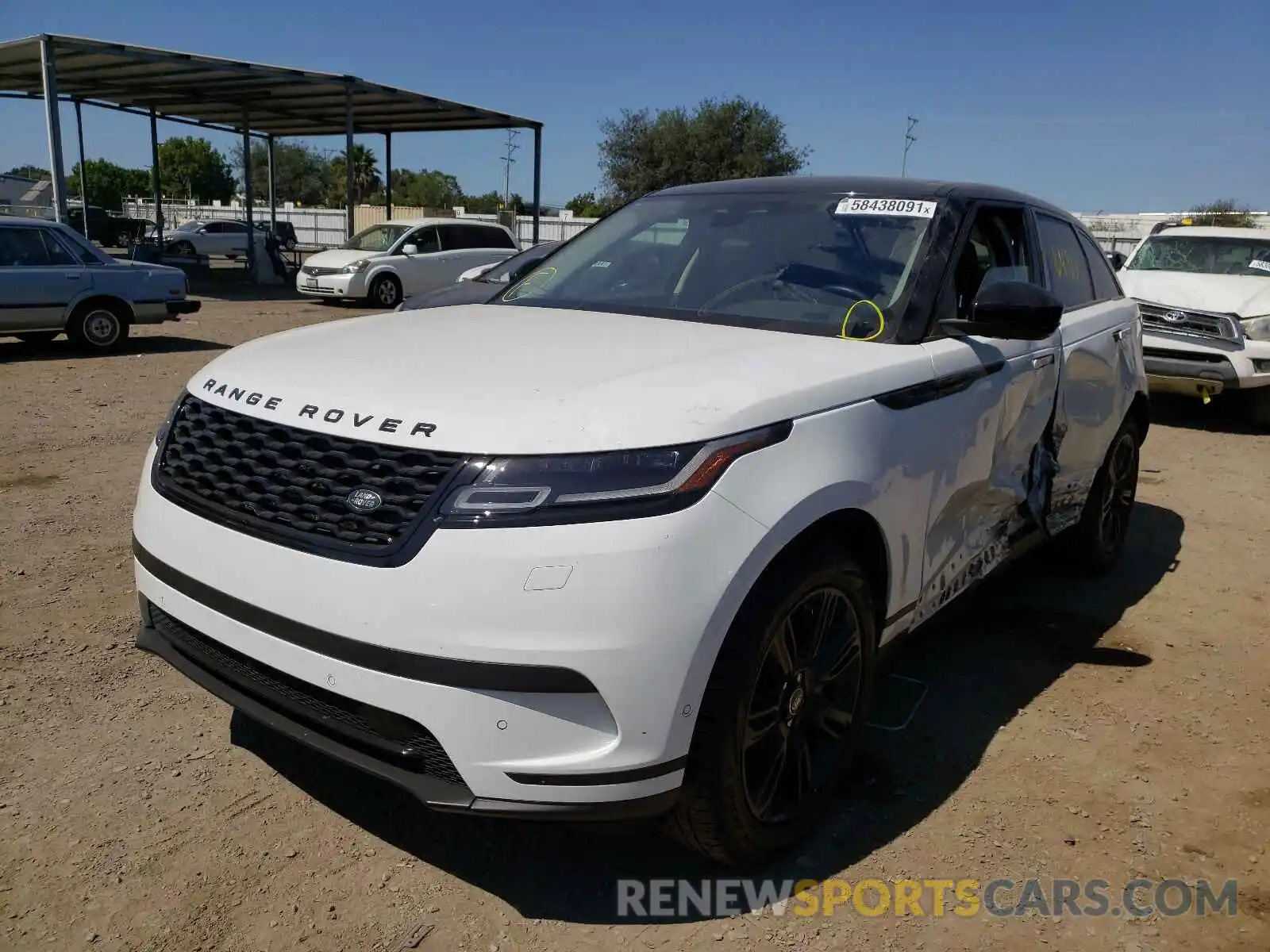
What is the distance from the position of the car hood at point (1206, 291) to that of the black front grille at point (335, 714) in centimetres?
970

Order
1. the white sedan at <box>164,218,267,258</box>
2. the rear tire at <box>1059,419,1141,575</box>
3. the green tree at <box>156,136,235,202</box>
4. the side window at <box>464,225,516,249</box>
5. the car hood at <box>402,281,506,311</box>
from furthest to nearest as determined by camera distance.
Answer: the green tree at <box>156,136,235,202</box>, the white sedan at <box>164,218,267,258</box>, the side window at <box>464,225,516,249</box>, the rear tire at <box>1059,419,1141,575</box>, the car hood at <box>402,281,506,311</box>

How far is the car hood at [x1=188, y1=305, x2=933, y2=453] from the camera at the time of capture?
216 centimetres

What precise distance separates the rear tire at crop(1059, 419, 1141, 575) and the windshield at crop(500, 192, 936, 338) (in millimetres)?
2079

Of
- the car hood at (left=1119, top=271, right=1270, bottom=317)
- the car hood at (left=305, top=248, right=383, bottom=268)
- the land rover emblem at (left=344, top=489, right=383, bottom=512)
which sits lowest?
the car hood at (left=305, top=248, right=383, bottom=268)

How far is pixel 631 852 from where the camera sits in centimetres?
269

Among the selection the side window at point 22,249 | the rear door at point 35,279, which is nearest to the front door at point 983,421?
the rear door at point 35,279

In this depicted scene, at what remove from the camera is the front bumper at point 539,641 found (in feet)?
6.66

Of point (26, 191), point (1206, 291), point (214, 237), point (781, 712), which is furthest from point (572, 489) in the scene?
point (26, 191)

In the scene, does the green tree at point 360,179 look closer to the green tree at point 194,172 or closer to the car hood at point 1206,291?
the green tree at point 194,172

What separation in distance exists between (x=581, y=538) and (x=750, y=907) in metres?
1.12

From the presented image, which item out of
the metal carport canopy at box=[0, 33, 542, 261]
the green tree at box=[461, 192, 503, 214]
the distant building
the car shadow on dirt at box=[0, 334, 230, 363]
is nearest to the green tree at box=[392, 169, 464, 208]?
the green tree at box=[461, 192, 503, 214]

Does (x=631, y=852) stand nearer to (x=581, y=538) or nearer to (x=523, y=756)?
(x=523, y=756)

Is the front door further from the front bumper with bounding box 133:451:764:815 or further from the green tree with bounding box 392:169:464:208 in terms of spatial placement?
the green tree with bounding box 392:169:464:208

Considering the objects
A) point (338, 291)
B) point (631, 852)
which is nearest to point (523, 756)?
point (631, 852)
